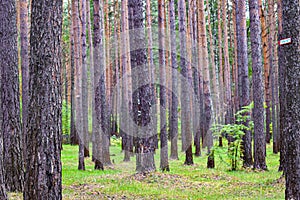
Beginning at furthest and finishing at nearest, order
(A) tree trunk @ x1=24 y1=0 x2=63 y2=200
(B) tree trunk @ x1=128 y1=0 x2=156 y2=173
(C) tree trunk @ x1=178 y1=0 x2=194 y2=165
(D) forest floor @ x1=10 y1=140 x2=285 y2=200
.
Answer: (C) tree trunk @ x1=178 y1=0 x2=194 y2=165 → (B) tree trunk @ x1=128 y1=0 x2=156 y2=173 → (D) forest floor @ x1=10 y1=140 x2=285 y2=200 → (A) tree trunk @ x1=24 y1=0 x2=63 y2=200

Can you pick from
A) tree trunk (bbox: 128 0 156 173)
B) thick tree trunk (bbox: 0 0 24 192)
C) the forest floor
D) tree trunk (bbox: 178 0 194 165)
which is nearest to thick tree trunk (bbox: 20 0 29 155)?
the forest floor

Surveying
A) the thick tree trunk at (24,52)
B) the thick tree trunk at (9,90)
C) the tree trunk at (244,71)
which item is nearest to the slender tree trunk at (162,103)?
the tree trunk at (244,71)

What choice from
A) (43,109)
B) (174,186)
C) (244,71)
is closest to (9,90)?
(43,109)

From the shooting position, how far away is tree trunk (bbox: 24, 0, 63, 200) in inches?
244

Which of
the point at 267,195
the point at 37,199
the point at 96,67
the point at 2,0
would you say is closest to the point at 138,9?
the point at 96,67

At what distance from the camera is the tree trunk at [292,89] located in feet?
22.3

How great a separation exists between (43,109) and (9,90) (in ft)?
10.7

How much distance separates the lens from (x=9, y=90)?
→ 9.02 meters

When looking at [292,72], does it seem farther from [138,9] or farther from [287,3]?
[138,9]

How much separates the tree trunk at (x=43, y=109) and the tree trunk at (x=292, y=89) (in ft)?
12.8

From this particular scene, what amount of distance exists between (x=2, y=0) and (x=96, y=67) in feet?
21.8

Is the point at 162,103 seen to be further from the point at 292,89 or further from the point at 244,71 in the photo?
the point at 292,89

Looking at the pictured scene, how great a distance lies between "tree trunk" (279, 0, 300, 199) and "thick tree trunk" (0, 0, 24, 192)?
5.88m

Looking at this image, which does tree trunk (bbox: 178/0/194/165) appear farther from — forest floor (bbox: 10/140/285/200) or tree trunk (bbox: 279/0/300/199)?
tree trunk (bbox: 279/0/300/199)
